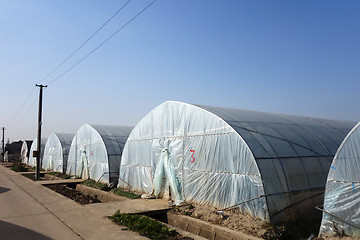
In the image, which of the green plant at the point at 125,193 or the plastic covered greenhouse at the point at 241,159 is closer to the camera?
the plastic covered greenhouse at the point at 241,159

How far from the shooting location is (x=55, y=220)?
10.8m

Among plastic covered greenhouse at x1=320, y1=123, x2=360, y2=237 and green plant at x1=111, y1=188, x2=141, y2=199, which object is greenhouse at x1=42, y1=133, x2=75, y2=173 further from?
plastic covered greenhouse at x1=320, y1=123, x2=360, y2=237

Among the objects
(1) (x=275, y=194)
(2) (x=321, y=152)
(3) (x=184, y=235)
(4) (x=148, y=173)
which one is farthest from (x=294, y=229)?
(4) (x=148, y=173)

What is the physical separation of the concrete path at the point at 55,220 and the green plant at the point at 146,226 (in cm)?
31

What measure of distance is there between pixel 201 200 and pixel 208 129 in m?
2.97

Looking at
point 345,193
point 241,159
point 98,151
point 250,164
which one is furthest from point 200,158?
point 98,151

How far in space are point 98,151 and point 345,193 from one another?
18.4m

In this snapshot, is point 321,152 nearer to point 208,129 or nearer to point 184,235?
point 208,129

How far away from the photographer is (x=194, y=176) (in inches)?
512

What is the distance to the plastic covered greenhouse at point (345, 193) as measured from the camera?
7801mm

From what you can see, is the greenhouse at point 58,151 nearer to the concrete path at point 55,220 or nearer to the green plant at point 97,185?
the green plant at point 97,185

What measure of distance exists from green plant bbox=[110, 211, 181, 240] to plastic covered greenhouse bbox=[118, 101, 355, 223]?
2858mm

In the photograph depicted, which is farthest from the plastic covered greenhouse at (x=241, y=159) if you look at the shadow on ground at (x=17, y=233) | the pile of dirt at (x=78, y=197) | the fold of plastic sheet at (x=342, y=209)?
the shadow on ground at (x=17, y=233)

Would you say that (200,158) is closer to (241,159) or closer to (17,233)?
(241,159)
